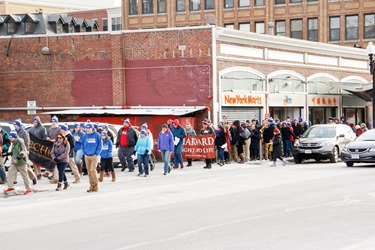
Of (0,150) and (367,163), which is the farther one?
(367,163)

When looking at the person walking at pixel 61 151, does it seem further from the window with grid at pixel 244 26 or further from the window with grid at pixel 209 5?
the window with grid at pixel 209 5

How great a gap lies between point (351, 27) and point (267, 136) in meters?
33.8

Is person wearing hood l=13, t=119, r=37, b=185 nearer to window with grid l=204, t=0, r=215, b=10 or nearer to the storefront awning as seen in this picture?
the storefront awning

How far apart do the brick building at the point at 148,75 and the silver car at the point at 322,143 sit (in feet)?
15.9

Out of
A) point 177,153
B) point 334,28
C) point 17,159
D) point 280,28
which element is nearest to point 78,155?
point 177,153

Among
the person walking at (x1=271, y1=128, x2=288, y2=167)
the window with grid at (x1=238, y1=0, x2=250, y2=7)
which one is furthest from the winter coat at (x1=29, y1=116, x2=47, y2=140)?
the window with grid at (x1=238, y1=0, x2=250, y2=7)

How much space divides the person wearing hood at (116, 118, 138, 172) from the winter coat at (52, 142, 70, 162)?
5.89 meters

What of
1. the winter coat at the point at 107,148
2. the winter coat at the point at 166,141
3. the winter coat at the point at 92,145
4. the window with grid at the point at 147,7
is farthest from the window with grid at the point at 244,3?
the winter coat at the point at 92,145

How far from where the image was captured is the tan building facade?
6450 cm

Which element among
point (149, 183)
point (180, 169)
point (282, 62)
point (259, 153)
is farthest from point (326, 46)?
point (149, 183)

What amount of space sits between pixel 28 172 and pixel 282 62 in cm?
2272

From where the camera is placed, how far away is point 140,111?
34969 millimetres

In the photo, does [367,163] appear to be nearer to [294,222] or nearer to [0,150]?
[0,150]

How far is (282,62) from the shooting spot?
42.4 meters
